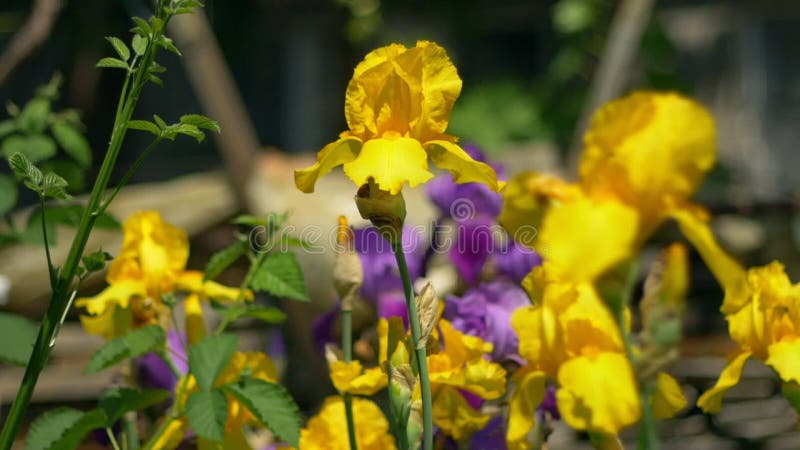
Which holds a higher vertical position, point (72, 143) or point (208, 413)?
point (72, 143)

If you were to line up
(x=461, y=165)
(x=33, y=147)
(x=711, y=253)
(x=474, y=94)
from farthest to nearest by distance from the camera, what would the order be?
(x=474, y=94), (x=33, y=147), (x=461, y=165), (x=711, y=253)

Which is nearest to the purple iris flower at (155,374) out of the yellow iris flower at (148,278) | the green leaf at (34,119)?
the yellow iris flower at (148,278)

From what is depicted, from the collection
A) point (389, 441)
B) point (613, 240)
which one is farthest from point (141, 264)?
point (613, 240)

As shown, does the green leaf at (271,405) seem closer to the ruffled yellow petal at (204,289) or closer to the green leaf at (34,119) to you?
the ruffled yellow petal at (204,289)

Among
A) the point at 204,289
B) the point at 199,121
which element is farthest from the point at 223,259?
the point at 199,121

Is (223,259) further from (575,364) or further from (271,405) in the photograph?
(575,364)
